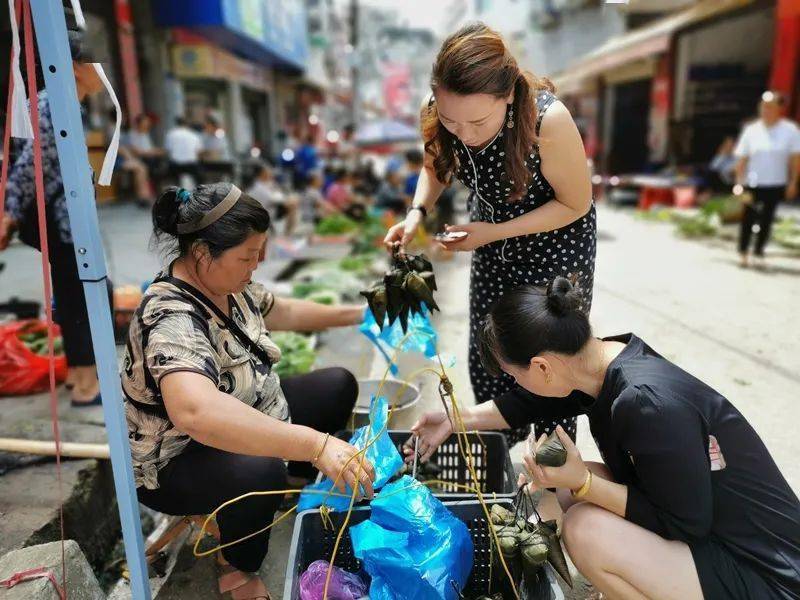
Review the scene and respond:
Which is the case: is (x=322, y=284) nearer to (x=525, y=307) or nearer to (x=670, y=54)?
(x=525, y=307)

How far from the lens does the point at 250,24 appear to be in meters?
11.3

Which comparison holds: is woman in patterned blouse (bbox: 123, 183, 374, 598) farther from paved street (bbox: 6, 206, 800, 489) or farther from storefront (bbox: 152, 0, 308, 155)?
storefront (bbox: 152, 0, 308, 155)

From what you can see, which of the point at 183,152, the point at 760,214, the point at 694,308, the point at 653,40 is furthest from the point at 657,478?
the point at 653,40

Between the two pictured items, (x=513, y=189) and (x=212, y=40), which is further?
(x=212, y=40)

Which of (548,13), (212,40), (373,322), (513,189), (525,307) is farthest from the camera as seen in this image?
(548,13)

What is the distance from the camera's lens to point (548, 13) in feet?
81.8

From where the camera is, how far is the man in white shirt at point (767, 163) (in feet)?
19.4

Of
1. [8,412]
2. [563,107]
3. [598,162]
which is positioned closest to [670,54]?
[598,162]

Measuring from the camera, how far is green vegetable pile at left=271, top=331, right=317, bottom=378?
3156mm

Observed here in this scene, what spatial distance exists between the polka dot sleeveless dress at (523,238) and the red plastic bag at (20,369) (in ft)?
7.89

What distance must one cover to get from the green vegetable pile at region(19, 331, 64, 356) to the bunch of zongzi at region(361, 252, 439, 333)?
7.39 feet

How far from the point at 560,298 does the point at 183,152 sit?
8748mm

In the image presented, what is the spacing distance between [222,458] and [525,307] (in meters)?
1.03

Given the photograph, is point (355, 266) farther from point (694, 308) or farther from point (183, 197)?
point (183, 197)
